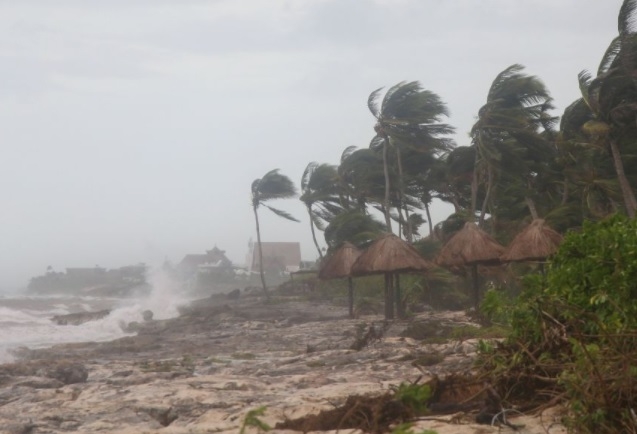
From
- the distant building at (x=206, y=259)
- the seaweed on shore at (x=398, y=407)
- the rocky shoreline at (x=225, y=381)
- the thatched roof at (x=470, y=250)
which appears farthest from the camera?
the distant building at (x=206, y=259)

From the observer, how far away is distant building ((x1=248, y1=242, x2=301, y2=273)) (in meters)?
62.0

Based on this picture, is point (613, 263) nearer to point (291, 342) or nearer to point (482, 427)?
point (482, 427)

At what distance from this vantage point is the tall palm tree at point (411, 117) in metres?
20.3

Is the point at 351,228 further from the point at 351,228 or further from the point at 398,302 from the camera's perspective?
the point at 398,302

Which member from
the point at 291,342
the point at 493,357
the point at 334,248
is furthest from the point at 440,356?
the point at 334,248

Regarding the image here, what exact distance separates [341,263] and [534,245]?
5.67m

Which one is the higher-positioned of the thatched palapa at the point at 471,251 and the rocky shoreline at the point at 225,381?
the thatched palapa at the point at 471,251

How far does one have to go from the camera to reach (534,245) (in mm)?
13703

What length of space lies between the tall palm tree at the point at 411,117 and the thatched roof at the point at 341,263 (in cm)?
433

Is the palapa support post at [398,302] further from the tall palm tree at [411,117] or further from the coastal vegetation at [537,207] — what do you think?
the tall palm tree at [411,117]

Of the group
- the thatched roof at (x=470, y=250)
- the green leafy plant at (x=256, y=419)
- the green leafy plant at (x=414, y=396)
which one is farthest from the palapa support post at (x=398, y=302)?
the green leafy plant at (x=256, y=419)

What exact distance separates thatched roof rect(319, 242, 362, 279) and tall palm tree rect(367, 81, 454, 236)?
4.33 meters

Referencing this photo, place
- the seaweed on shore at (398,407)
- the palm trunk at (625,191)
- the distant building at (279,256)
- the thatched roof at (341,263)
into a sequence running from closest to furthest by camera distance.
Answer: the seaweed on shore at (398,407) < the palm trunk at (625,191) < the thatched roof at (341,263) < the distant building at (279,256)

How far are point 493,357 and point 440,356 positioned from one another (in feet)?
11.8
